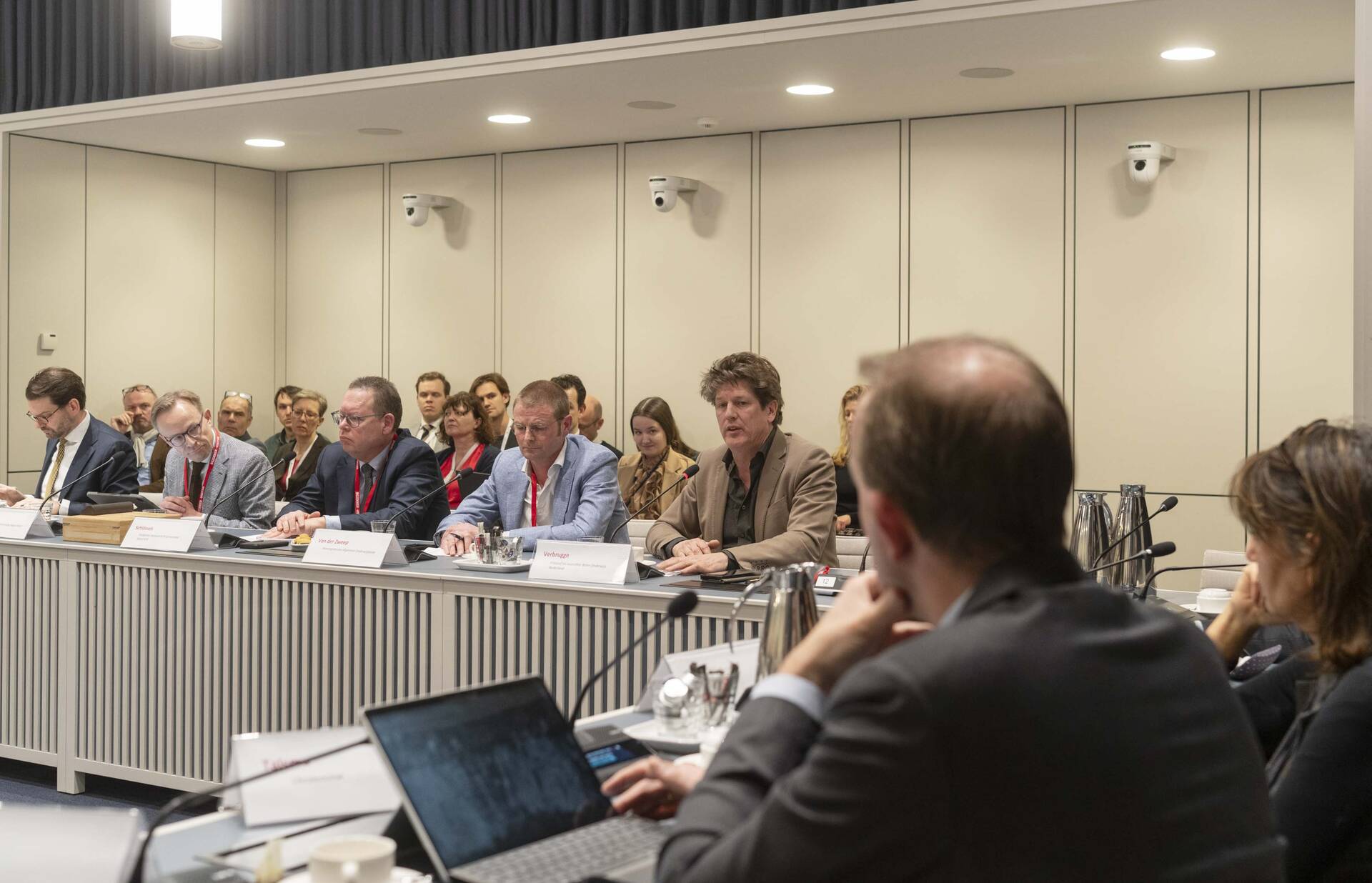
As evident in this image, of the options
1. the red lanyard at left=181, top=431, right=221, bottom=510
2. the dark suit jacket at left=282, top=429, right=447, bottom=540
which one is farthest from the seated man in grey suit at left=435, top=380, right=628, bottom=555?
the red lanyard at left=181, top=431, right=221, bottom=510

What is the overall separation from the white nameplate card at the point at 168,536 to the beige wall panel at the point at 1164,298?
163 inches

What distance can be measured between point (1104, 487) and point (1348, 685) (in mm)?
5336

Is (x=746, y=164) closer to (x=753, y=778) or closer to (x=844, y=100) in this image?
(x=844, y=100)

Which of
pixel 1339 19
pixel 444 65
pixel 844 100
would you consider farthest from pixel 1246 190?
pixel 444 65

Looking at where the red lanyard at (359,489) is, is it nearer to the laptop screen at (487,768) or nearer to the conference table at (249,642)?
the conference table at (249,642)

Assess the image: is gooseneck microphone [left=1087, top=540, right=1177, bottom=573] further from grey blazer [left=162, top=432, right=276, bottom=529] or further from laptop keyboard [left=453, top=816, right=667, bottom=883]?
grey blazer [left=162, top=432, right=276, bottom=529]

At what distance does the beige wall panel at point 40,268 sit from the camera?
760 cm

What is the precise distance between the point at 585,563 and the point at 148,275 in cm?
560

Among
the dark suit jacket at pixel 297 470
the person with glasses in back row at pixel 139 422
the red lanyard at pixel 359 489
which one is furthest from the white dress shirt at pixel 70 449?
the person with glasses in back row at pixel 139 422

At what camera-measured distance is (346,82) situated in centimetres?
642

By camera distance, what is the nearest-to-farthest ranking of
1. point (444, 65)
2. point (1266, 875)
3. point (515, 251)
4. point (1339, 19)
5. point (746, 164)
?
point (1266, 875) < point (1339, 19) < point (444, 65) < point (746, 164) < point (515, 251)

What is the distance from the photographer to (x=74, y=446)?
19.2 feet

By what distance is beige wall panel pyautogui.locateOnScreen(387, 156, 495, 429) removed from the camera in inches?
331

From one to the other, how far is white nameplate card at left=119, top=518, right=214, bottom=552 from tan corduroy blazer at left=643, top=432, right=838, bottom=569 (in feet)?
4.83
